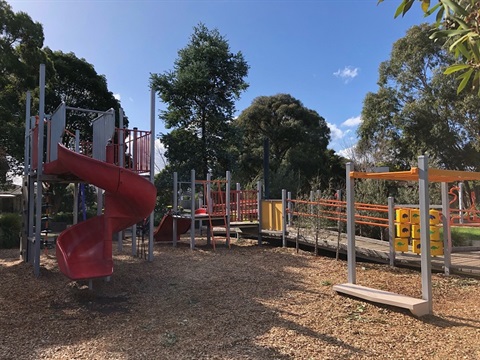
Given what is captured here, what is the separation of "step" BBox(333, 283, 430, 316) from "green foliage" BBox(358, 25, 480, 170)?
2123 centimetres

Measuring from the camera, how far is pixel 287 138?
31969 millimetres

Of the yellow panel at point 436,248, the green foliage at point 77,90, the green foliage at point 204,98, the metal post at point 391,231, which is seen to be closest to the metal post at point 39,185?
the metal post at point 391,231

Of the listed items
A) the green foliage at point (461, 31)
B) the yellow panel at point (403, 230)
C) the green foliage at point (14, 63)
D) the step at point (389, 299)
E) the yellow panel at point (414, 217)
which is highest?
the green foliage at point (14, 63)

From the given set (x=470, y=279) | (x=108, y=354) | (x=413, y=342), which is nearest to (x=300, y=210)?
(x=470, y=279)

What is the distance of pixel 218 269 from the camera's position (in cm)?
800

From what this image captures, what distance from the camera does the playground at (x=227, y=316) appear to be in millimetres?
3836

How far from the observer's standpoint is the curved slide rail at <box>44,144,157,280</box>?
590cm

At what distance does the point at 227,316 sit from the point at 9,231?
390 inches

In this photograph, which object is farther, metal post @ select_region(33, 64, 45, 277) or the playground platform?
the playground platform

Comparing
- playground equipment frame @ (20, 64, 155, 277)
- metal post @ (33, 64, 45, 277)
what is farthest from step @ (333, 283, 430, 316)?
metal post @ (33, 64, 45, 277)

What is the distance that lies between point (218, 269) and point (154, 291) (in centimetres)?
197

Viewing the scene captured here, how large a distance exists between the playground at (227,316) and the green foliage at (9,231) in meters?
4.10

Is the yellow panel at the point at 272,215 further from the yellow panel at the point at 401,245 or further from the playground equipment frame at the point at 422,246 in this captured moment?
the playground equipment frame at the point at 422,246

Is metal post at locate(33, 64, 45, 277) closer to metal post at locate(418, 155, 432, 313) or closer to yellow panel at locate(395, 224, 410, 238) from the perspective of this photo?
metal post at locate(418, 155, 432, 313)
